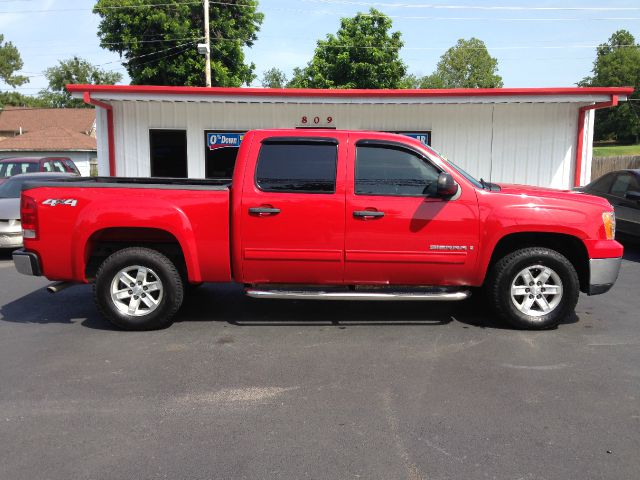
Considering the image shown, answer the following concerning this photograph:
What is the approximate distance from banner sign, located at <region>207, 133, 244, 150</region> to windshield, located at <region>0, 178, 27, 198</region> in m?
3.97

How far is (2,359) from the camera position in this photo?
4.86 meters

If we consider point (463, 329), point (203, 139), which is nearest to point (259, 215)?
point (463, 329)

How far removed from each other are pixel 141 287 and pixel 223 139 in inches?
302

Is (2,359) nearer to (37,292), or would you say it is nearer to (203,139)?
(37,292)

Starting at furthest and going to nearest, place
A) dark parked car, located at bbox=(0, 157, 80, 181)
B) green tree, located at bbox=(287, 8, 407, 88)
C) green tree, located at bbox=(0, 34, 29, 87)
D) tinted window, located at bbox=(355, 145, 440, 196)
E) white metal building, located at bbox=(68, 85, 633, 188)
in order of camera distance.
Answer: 1. green tree, located at bbox=(0, 34, 29, 87)
2. green tree, located at bbox=(287, 8, 407, 88)
3. dark parked car, located at bbox=(0, 157, 80, 181)
4. white metal building, located at bbox=(68, 85, 633, 188)
5. tinted window, located at bbox=(355, 145, 440, 196)

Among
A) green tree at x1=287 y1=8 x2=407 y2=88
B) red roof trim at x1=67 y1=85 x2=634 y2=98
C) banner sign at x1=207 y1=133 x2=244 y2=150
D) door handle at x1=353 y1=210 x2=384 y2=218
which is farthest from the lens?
green tree at x1=287 y1=8 x2=407 y2=88

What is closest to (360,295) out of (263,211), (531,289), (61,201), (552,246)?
(263,211)

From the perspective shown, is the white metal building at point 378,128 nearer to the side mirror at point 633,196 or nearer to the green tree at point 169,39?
the side mirror at point 633,196

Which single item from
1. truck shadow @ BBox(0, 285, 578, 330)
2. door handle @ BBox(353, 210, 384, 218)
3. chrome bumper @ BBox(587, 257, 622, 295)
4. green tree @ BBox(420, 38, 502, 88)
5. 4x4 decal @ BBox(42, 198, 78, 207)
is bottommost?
truck shadow @ BBox(0, 285, 578, 330)

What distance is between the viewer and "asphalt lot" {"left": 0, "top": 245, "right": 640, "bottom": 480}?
320 centimetres

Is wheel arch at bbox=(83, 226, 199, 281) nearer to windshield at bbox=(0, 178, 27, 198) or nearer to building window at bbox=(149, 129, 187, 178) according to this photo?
windshield at bbox=(0, 178, 27, 198)

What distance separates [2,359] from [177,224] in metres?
1.89

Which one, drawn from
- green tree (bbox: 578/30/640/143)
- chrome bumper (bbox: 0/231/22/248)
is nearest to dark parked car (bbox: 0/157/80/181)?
chrome bumper (bbox: 0/231/22/248)

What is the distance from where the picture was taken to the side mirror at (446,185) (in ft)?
16.9
